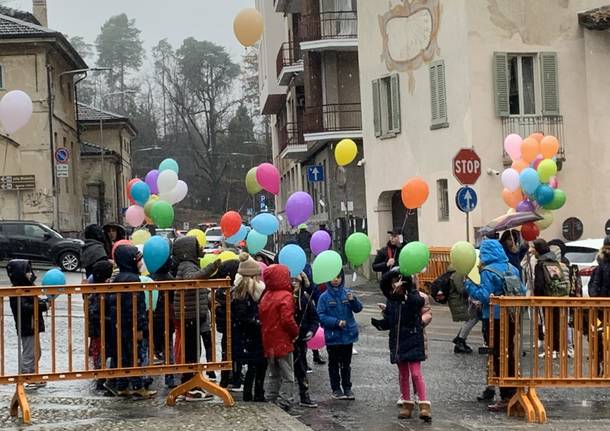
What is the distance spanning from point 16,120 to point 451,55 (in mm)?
16163

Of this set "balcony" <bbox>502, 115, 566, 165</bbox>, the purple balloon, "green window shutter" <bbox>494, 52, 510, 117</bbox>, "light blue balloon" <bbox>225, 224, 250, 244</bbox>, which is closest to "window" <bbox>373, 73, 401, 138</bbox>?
"green window shutter" <bbox>494, 52, 510, 117</bbox>

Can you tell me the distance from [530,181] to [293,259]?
258 inches

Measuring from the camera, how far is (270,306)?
1181 centimetres

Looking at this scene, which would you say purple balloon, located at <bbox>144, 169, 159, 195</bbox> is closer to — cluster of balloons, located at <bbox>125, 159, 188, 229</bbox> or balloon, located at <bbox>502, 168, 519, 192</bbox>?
cluster of balloons, located at <bbox>125, 159, 188, 229</bbox>

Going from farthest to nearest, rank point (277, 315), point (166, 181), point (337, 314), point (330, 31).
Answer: point (330, 31)
point (166, 181)
point (337, 314)
point (277, 315)

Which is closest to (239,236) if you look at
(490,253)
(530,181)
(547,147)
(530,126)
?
(490,253)

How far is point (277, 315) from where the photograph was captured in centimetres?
1181

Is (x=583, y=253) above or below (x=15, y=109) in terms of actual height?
below

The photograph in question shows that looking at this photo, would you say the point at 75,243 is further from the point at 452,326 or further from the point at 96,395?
the point at 96,395

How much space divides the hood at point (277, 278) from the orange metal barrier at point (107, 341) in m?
0.48

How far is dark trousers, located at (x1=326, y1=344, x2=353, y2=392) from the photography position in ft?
41.2

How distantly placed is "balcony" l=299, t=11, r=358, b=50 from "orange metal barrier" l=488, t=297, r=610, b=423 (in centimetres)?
2890

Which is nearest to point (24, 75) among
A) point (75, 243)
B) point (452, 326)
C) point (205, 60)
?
point (75, 243)

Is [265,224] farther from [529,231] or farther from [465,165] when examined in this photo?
[465,165]
